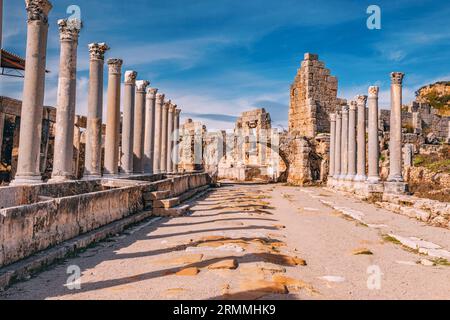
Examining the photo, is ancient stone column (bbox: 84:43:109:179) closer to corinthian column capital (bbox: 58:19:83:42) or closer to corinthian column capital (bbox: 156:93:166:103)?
corinthian column capital (bbox: 58:19:83:42)

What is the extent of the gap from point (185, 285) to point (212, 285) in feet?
1.05

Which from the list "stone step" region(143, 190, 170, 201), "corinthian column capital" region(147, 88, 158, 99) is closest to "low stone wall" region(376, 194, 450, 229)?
"stone step" region(143, 190, 170, 201)

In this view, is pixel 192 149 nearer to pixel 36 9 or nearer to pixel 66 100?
pixel 66 100

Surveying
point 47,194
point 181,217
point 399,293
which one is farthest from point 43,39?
point 399,293

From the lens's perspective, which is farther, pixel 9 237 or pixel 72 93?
pixel 72 93

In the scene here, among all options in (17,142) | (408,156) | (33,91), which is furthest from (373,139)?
(17,142)

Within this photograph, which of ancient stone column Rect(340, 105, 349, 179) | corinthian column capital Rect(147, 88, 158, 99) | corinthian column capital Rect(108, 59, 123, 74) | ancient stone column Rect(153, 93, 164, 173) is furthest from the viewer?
ancient stone column Rect(340, 105, 349, 179)

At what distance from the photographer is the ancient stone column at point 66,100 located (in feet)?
37.0

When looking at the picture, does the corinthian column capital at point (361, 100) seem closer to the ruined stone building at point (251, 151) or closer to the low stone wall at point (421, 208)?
the low stone wall at point (421, 208)

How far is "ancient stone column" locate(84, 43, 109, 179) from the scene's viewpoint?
44.7 ft
